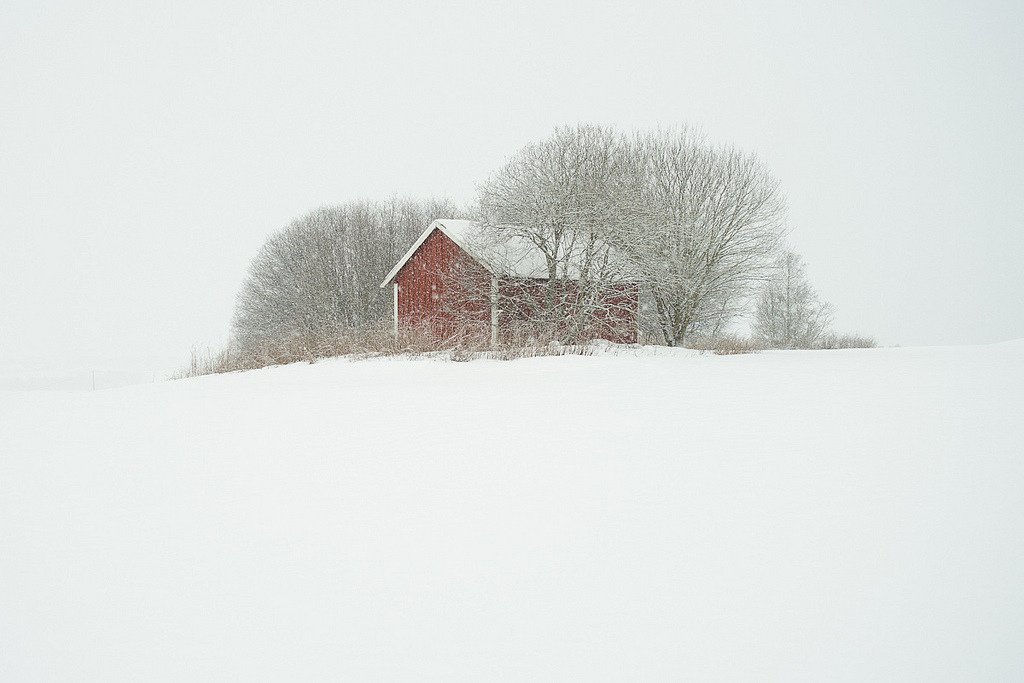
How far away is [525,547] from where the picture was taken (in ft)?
13.8

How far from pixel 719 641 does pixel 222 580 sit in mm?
2925

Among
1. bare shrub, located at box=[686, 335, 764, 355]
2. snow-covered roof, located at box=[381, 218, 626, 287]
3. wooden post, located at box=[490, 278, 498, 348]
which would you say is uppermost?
snow-covered roof, located at box=[381, 218, 626, 287]

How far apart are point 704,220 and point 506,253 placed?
36.5 feet

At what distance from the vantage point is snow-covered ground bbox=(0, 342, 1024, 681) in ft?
10.6

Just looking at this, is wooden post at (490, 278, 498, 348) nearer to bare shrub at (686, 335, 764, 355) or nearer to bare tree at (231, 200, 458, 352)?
bare shrub at (686, 335, 764, 355)

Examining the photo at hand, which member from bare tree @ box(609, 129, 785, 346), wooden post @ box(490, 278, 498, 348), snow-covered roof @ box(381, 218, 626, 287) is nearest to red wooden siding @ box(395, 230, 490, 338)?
wooden post @ box(490, 278, 498, 348)

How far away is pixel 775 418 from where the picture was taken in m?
7.75

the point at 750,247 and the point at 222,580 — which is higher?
the point at 750,247

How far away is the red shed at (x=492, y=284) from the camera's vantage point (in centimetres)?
2211

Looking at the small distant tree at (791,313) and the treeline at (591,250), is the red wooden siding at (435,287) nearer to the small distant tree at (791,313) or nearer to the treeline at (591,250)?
the treeline at (591,250)

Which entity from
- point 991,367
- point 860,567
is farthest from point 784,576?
point 991,367

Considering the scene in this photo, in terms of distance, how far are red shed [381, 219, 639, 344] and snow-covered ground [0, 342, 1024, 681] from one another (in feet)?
45.6

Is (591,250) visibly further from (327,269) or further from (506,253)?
(327,269)

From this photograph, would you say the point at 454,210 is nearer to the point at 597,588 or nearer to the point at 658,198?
the point at 658,198
